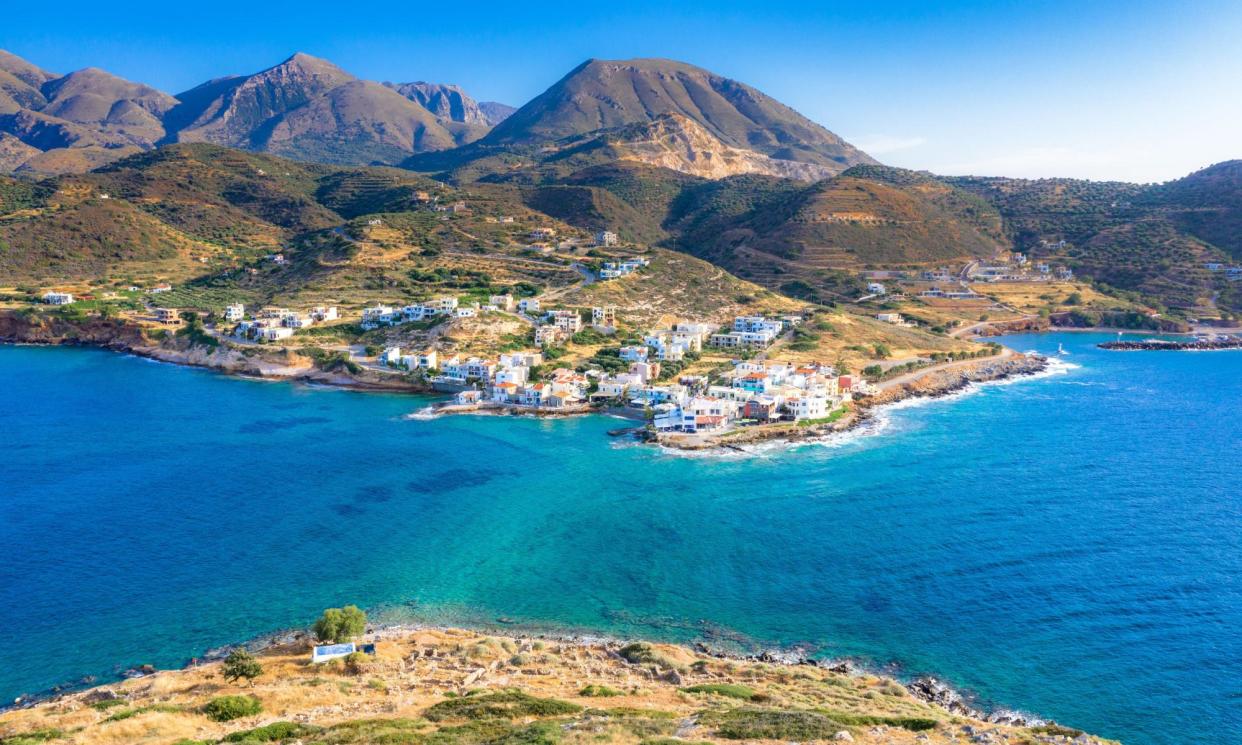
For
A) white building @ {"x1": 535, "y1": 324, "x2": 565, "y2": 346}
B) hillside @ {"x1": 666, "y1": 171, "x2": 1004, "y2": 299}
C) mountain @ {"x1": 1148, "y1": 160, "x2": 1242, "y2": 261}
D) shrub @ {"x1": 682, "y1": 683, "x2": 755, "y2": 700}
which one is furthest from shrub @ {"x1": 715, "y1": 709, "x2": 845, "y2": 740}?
→ mountain @ {"x1": 1148, "y1": 160, "x2": 1242, "y2": 261}

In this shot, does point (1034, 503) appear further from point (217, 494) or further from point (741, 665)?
point (217, 494)

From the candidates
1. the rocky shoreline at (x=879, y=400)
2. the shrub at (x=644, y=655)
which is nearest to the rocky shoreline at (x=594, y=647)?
the shrub at (x=644, y=655)

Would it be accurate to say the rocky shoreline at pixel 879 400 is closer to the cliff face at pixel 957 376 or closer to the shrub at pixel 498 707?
the cliff face at pixel 957 376

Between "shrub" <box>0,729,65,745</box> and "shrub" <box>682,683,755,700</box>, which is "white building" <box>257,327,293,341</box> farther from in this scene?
"shrub" <box>682,683,755,700</box>

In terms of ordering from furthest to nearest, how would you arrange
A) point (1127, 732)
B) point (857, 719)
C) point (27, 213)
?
point (27, 213), point (1127, 732), point (857, 719)

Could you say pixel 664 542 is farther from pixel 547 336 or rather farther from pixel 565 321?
pixel 565 321

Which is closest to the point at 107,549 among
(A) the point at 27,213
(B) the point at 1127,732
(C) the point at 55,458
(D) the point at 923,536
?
(C) the point at 55,458

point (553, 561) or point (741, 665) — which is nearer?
point (741, 665)
